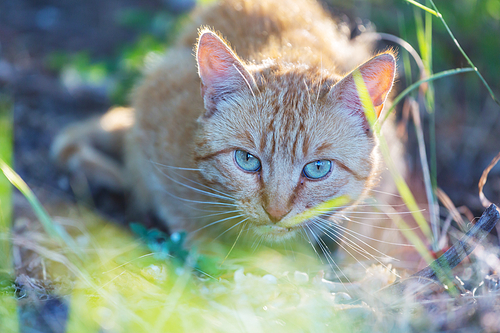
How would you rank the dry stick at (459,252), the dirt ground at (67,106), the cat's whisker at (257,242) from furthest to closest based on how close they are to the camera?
the dirt ground at (67,106)
the cat's whisker at (257,242)
the dry stick at (459,252)

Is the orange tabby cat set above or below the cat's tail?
above

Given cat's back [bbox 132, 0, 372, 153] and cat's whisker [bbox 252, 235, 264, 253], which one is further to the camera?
cat's back [bbox 132, 0, 372, 153]

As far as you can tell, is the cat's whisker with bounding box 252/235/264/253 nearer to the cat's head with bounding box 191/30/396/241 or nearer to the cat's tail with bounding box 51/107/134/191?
the cat's head with bounding box 191/30/396/241

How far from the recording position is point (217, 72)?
5.99 ft

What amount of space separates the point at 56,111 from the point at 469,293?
343 cm

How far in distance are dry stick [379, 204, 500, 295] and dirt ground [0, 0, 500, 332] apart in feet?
4.17

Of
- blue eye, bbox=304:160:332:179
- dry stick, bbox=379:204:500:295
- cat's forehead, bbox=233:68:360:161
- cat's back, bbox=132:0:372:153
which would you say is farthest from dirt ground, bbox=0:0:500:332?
blue eye, bbox=304:160:332:179

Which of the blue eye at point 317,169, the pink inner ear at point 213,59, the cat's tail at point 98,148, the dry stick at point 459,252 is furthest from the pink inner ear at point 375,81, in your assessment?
the cat's tail at point 98,148

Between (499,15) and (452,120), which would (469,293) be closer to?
(452,120)

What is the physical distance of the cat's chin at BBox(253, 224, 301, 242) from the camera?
5.70 ft

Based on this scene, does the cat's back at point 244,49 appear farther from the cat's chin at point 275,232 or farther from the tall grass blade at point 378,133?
the cat's chin at point 275,232

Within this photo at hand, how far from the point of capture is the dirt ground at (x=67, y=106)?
112 inches

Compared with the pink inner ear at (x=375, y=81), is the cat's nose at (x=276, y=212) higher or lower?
lower

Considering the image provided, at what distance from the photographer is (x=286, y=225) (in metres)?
1.70
